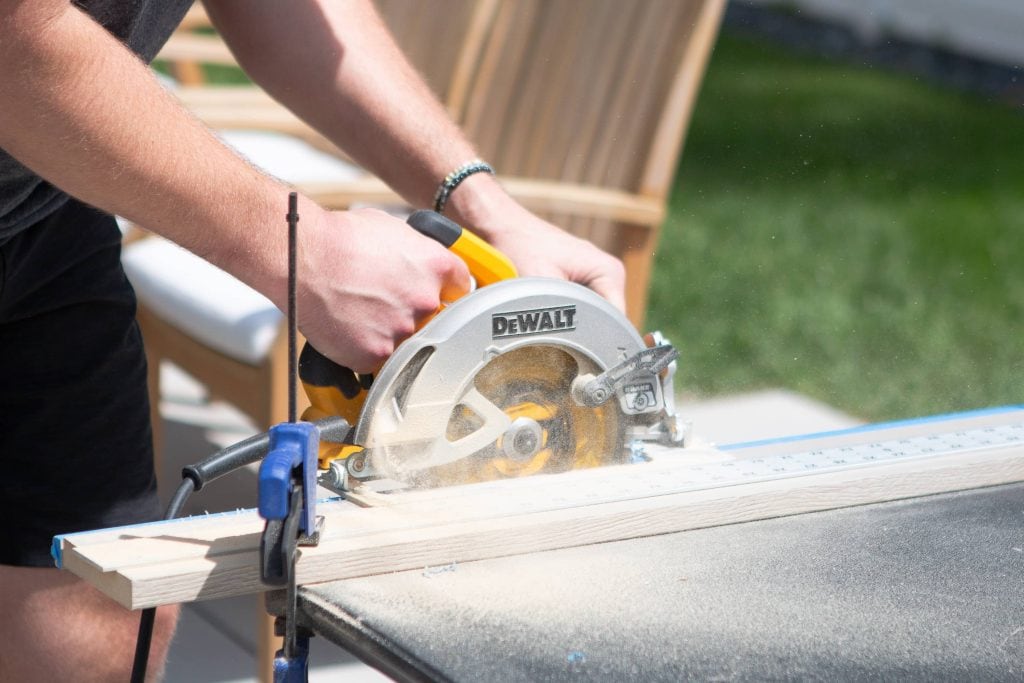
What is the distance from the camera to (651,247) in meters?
2.74

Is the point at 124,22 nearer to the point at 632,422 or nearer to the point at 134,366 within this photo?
the point at 134,366

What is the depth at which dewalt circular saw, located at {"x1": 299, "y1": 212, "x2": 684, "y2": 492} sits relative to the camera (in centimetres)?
133

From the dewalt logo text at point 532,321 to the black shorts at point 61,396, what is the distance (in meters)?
0.55

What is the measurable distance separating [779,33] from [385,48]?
7.37 m

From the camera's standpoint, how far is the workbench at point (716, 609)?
3.39 ft

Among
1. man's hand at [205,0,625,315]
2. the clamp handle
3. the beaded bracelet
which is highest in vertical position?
man's hand at [205,0,625,315]

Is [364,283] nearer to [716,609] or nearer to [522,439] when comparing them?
[522,439]

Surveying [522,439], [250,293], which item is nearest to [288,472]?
[522,439]

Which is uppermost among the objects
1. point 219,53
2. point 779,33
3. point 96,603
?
point 779,33

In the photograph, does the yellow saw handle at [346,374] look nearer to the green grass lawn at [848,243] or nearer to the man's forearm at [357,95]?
the man's forearm at [357,95]

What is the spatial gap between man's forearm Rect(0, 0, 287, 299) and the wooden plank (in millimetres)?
280

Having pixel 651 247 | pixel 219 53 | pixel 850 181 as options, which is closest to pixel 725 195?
pixel 850 181

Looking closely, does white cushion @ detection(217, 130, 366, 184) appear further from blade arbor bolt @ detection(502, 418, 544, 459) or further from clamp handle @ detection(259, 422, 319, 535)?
clamp handle @ detection(259, 422, 319, 535)

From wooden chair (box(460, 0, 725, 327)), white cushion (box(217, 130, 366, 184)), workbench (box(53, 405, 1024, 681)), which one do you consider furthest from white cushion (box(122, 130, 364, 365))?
workbench (box(53, 405, 1024, 681))
